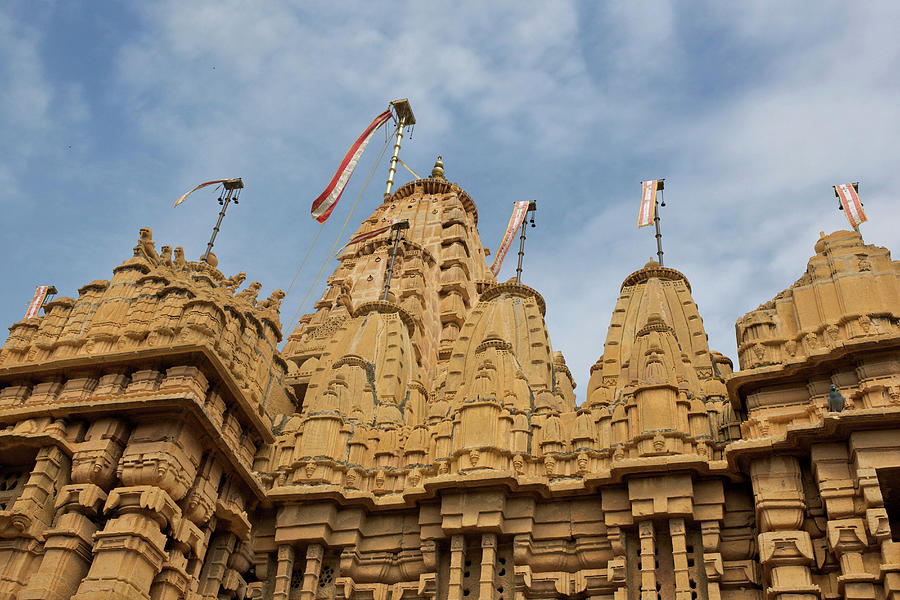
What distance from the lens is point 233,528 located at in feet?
61.9

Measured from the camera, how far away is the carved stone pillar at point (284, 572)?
Answer: 18.3 m

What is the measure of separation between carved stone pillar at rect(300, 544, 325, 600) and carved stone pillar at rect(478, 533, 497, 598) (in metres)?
3.69

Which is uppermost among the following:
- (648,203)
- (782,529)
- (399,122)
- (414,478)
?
(399,122)

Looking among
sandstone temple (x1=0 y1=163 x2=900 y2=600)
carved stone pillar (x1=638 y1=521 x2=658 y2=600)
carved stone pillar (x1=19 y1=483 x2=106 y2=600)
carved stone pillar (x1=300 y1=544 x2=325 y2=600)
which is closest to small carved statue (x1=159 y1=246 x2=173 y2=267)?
sandstone temple (x1=0 y1=163 x2=900 y2=600)

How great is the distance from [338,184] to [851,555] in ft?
70.5

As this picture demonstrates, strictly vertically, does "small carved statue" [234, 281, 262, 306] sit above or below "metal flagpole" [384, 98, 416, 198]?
below

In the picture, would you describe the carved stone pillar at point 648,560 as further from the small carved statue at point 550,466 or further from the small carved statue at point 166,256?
the small carved statue at point 166,256

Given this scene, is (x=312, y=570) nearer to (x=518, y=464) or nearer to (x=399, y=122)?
(x=518, y=464)

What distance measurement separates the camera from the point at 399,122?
45625 millimetres

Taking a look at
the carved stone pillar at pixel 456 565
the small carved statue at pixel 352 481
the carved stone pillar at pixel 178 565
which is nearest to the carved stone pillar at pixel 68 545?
the carved stone pillar at pixel 178 565

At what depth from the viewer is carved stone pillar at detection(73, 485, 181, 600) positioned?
15.3 meters

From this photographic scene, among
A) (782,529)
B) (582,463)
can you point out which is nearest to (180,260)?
(582,463)

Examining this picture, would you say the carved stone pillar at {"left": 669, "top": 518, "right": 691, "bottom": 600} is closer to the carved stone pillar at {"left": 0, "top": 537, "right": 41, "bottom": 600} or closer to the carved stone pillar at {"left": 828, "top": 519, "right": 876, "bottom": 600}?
the carved stone pillar at {"left": 828, "top": 519, "right": 876, "bottom": 600}

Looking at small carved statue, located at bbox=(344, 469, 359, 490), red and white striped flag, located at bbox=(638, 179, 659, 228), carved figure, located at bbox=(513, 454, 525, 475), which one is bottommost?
small carved statue, located at bbox=(344, 469, 359, 490)
